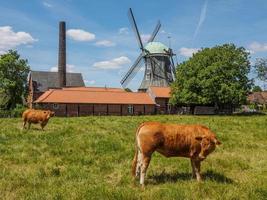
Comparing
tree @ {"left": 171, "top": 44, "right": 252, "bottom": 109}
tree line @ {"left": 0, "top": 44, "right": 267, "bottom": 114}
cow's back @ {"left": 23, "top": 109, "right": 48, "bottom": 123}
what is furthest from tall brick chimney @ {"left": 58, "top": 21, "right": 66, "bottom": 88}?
cow's back @ {"left": 23, "top": 109, "right": 48, "bottom": 123}

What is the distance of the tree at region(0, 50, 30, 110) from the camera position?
276 feet

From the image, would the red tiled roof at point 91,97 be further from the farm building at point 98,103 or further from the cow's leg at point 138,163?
the cow's leg at point 138,163

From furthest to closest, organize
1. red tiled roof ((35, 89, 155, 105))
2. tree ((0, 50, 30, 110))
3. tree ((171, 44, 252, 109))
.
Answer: tree ((0, 50, 30, 110)), red tiled roof ((35, 89, 155, 105)), tree ((171, 44, 252, 109))

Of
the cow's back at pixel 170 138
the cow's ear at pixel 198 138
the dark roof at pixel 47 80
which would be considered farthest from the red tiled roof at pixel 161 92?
the cow's ear at pixel 198 138

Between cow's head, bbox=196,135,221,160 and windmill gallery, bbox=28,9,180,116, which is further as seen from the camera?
windmill gallery, bbox=28,9,180,116

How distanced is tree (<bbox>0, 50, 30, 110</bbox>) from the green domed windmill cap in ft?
98.7

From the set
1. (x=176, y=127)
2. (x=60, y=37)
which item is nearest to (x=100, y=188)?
(x=176, y=127)

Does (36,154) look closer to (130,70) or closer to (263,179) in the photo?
(263,179)

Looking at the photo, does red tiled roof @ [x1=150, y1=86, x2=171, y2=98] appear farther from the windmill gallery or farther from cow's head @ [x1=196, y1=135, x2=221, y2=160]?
cow's head @ [x1=196, y1=135, x2=221, y2=160]

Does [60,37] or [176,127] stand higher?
[60,37]

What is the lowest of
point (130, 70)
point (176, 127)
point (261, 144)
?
point (261, 144)

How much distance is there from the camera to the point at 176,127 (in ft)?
36.6

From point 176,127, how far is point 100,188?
9.24ft

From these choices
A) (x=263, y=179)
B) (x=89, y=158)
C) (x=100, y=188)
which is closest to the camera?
(x=100, y=188)
